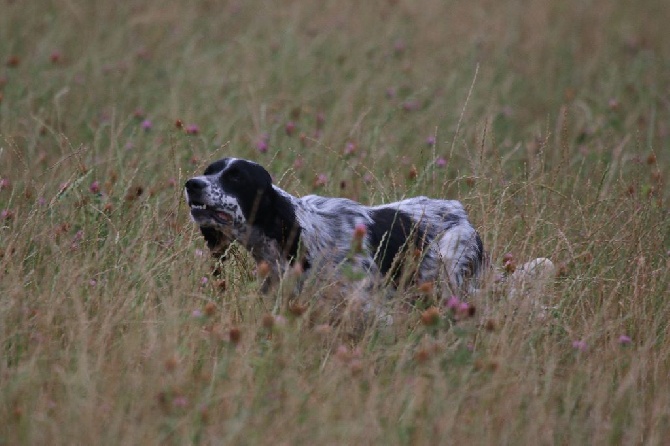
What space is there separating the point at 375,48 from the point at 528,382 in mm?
5793

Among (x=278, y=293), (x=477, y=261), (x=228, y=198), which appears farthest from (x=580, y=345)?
(x=228, y=198)

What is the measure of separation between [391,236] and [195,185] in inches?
38.8

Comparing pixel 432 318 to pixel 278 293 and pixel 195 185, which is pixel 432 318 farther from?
pixel 195 185

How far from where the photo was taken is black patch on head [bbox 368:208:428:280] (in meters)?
5.12

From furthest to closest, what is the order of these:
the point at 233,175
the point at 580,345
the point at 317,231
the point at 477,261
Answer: the point at 477,261
the point at 317,231
the point at 233,175
the point at 580,345

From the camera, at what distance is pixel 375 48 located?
376 inches

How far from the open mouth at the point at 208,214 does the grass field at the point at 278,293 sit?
18 cm

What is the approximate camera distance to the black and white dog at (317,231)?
4887 millimetres

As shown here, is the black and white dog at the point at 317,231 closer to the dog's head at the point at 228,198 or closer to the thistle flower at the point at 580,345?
the dog's head at the point at 228,198

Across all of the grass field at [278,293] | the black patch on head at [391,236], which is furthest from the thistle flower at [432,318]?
the black patch on head at [391,236]

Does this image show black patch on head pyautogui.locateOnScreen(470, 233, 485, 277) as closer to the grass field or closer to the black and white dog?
the black and white dog

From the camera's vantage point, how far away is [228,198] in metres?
4.89

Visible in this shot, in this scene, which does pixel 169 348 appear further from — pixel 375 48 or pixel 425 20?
pixel 425 20

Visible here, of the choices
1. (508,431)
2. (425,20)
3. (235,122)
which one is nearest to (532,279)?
(508,431)
